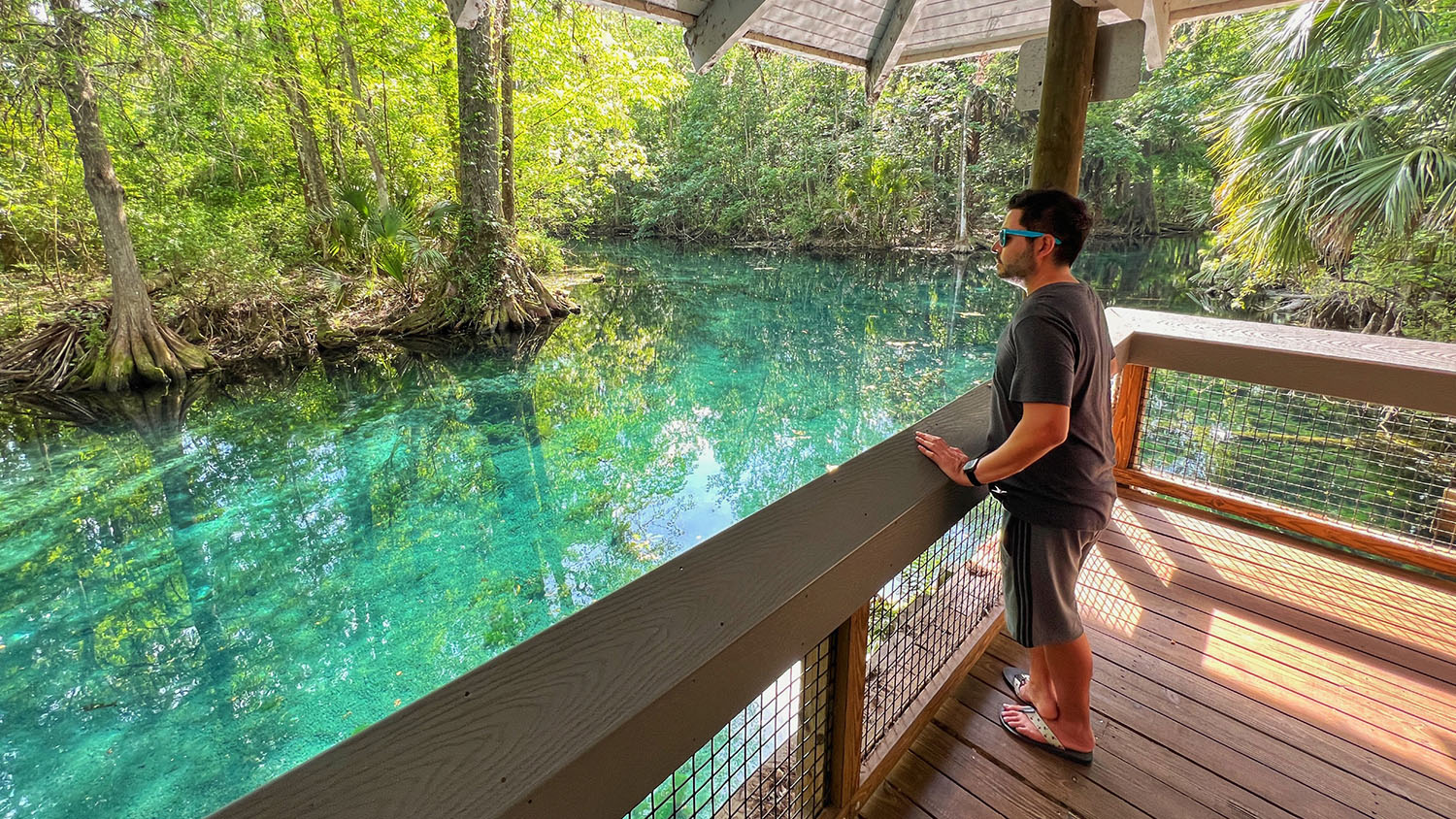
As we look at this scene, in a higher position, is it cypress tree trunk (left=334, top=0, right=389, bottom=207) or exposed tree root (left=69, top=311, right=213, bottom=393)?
cypress tree trunk (left=334, top=0, right=389, bottom=207)

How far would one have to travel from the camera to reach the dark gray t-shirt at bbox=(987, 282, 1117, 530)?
1336mm

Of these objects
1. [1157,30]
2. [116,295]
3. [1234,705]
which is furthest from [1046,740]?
[116,295]

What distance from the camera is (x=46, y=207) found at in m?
9.01

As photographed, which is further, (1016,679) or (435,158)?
(435,158)

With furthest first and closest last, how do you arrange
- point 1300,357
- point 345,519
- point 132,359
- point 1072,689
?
point 132,359 → point 345,519 → point 1300,357 → point 1072,689

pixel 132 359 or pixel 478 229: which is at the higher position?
pixel 478 229

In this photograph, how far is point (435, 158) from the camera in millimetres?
13578

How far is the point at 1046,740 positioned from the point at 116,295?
35.8 ft

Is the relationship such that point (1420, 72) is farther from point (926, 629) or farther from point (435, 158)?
point (435, 158)

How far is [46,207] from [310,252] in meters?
3.62

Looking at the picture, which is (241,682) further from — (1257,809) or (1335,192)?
(1335,192)

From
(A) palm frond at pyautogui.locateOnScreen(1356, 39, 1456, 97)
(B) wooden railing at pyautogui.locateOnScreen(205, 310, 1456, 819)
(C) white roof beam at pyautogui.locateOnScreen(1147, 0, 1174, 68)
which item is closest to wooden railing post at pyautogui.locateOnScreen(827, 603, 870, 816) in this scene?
(B) wooden railing at pyautogui.locateOnScreen(205, 310, 1456, 819)

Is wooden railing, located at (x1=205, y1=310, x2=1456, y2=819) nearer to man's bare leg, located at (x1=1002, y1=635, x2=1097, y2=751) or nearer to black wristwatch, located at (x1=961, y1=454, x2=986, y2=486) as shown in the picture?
black wristwatch, located at (x1=961, y1=454, x2=986, y2=486)

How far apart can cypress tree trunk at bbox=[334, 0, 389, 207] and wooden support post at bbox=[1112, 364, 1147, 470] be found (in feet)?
38.9
